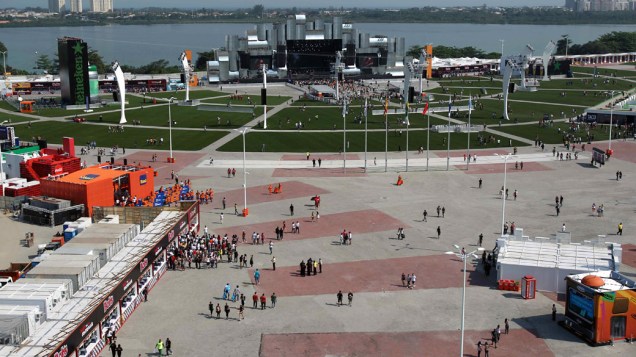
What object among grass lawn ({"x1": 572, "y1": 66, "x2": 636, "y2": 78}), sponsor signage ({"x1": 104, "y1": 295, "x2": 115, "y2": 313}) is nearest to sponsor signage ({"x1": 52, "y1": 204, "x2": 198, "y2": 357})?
sponsor signage ({"x1": 104, "y1": 295, "x2": 115, "y2": 313})

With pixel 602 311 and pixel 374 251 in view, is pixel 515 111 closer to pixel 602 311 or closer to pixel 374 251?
pixel 374 251

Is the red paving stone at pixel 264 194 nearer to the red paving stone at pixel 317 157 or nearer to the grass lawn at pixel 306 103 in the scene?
the red paving stone at pixel 317 157

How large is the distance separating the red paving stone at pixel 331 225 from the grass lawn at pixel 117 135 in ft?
94.7

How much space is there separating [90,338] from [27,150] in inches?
1497

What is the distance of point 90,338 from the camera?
30828mm

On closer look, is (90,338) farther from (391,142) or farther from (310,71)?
(310,71)

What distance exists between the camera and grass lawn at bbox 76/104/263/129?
91531 mm

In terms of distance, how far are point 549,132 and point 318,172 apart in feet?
112

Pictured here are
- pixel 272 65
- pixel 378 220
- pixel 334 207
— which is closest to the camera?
pixel 378 220

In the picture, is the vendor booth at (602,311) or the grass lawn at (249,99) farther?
the grass lawn at (249,99)

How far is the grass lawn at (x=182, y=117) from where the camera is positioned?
91.5 m

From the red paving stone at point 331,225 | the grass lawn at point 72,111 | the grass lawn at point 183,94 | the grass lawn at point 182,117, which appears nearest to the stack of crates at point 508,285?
the red paving stone at point 331,225

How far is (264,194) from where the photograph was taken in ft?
193

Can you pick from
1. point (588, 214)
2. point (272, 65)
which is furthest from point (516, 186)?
point (272, 65)
